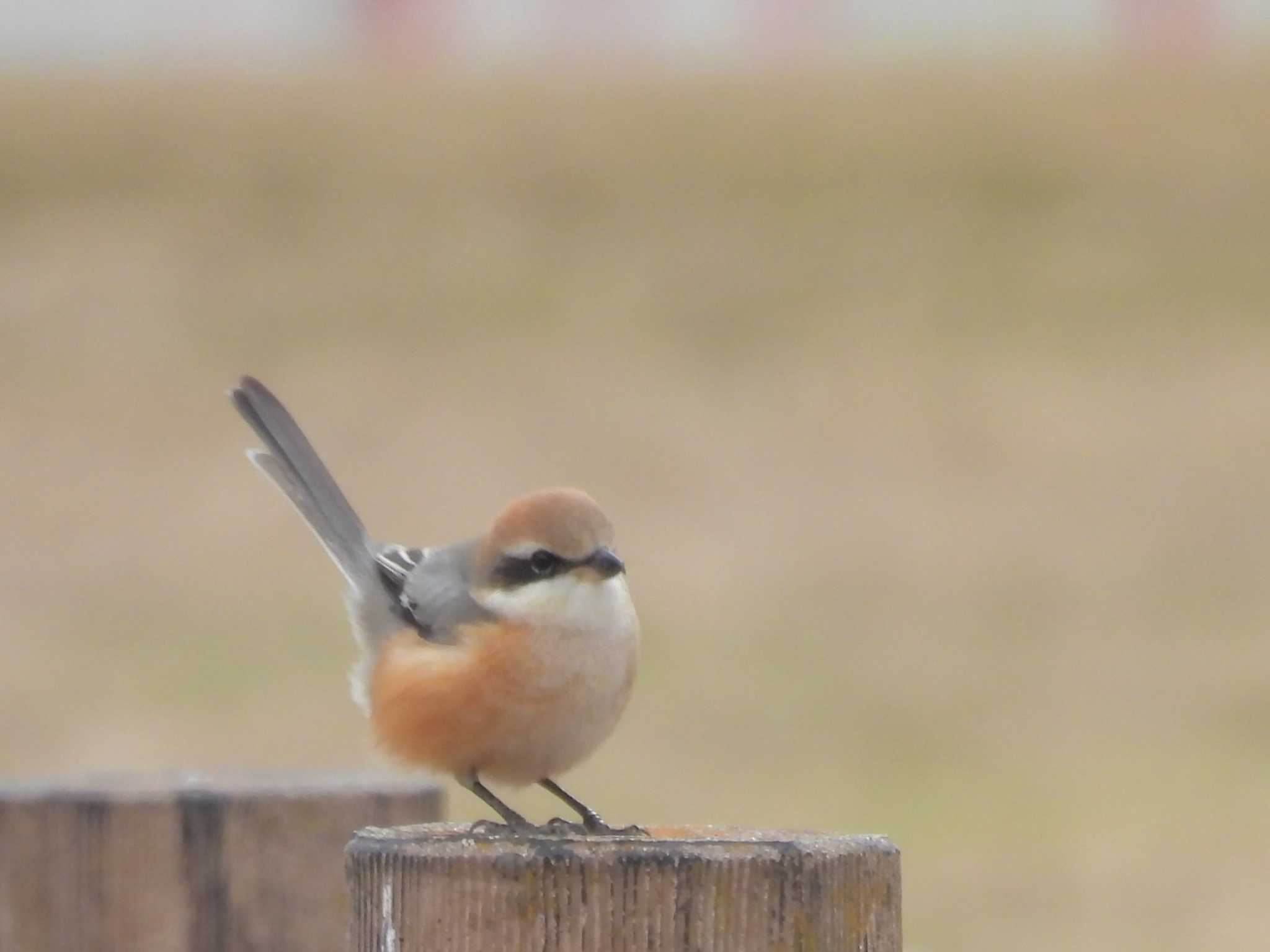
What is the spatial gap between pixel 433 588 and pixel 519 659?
2.24 feet

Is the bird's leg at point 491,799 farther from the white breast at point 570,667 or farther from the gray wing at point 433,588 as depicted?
the gray wing at point 433,588

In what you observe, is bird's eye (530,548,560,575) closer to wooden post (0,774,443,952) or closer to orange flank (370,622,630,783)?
orange flank (370,622,630,783)

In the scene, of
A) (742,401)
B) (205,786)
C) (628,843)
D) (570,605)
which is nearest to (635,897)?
(628,843)

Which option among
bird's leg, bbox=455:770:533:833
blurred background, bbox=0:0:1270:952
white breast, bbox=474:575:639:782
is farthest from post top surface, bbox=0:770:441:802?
blurred background, bbox=0:0:1270:952

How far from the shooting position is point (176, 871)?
4363mm

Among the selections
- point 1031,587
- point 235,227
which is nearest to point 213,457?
point 235,227

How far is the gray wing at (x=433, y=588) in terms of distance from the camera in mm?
5469

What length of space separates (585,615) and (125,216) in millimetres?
20988

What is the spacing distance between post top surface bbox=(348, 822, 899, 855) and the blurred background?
297 inches

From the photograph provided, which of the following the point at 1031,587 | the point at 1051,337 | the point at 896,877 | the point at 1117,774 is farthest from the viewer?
the point at 1051,337

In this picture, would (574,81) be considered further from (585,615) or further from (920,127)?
(585,615)

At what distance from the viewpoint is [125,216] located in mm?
25219

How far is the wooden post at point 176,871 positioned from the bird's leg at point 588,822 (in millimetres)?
471

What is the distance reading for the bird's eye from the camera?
5270 millimetres
